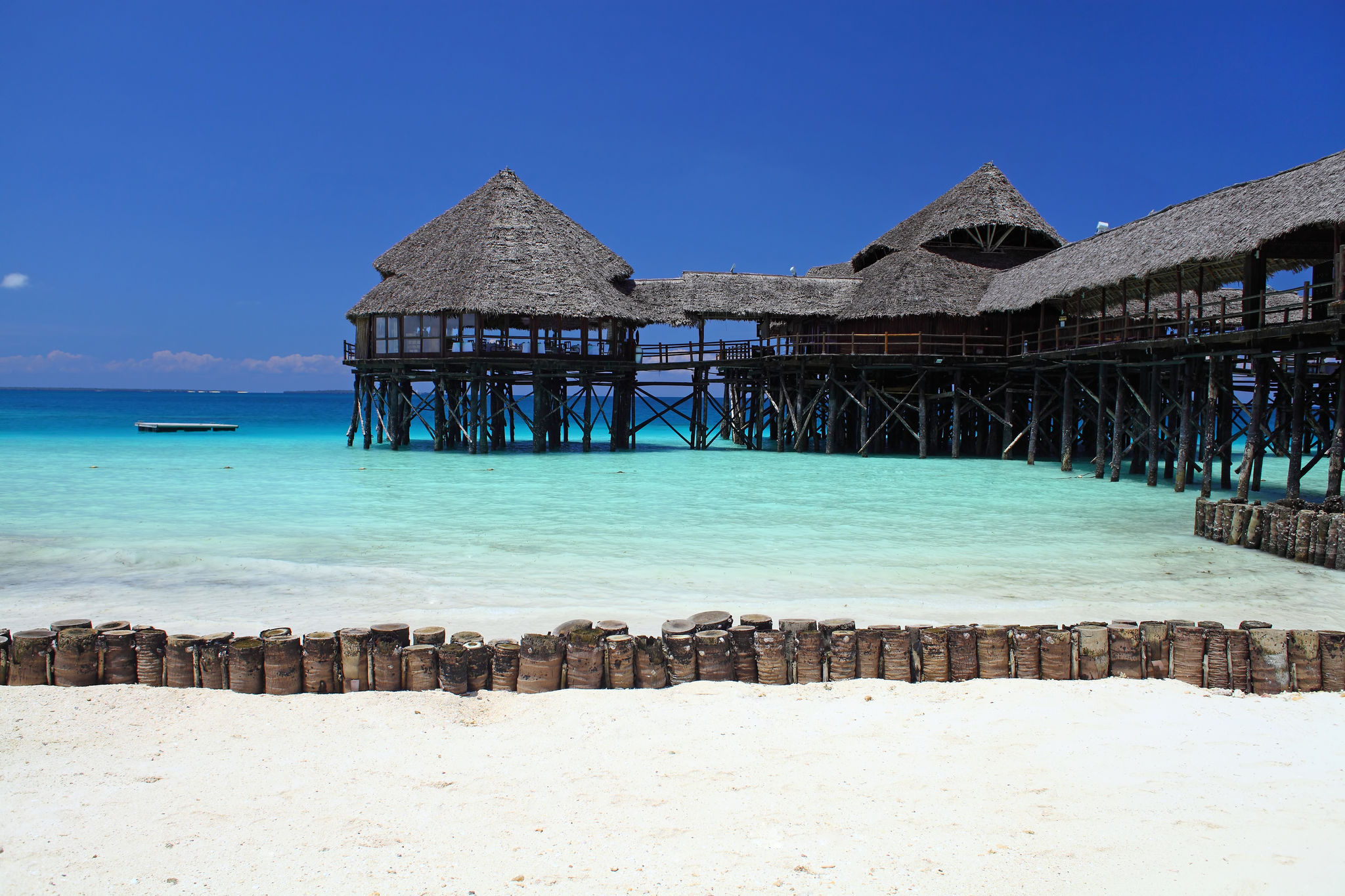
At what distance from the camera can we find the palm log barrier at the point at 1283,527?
10031mm

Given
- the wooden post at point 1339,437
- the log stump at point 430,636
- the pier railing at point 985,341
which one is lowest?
the log stump at point 430,636

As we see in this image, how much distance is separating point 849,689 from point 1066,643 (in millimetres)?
1359

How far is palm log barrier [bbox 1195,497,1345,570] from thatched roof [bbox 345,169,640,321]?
18.2 metres

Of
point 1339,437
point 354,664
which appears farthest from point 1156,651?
point 1339,437

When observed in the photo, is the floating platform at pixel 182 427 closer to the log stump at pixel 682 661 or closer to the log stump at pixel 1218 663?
the log stump at pixel 682 661

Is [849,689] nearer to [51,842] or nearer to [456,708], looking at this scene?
[456,708]

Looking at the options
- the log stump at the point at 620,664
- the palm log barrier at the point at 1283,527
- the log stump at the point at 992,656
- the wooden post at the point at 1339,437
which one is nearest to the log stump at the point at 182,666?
the log stump at the point at 620,664

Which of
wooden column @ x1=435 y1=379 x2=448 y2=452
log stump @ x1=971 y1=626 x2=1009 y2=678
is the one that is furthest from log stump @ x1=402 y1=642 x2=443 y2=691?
wooden column @ x1=435 y1=379 x2=448 y2=452

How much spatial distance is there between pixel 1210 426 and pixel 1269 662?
41.3 feet

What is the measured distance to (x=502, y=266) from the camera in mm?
27078

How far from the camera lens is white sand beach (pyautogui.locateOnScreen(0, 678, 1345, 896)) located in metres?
3.24

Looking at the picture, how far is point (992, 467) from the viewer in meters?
24.4

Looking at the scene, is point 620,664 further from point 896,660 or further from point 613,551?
point 613,551

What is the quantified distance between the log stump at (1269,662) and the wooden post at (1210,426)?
1150 centimetres
